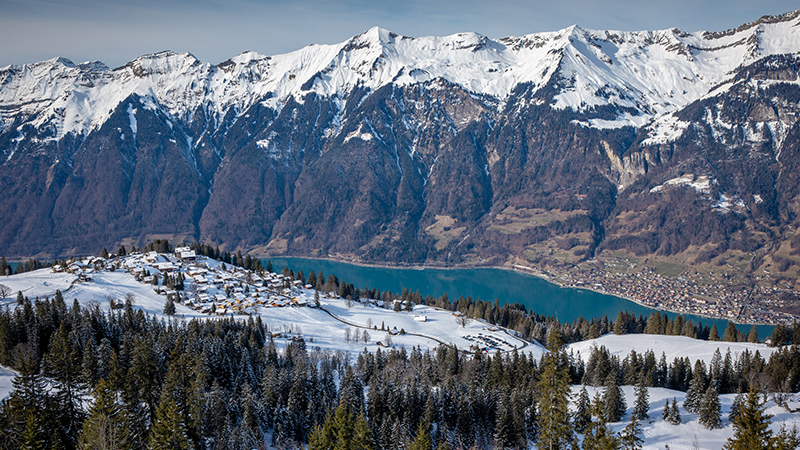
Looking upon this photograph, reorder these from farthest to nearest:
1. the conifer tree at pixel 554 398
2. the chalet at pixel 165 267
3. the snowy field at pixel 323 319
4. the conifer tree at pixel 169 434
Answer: the chalet at pixel 165 267
the snowy field at pixel 323 319
the conifer tree at pixel 169 434
the conifer tree at pixel 554 398

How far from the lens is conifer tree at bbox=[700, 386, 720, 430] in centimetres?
5069

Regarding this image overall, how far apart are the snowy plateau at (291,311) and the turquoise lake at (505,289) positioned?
1779 inches

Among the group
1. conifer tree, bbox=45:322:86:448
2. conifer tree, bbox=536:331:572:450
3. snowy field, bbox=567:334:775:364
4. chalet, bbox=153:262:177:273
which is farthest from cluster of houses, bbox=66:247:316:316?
conifer tree, bbox=536:331:572:450

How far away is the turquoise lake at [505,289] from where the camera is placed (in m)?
140

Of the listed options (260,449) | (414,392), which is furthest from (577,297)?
(260,449)

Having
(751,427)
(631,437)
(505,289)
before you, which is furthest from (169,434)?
(505,289)

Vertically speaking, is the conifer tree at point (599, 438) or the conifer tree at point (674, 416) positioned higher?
the conifer tree at point (599, 438)

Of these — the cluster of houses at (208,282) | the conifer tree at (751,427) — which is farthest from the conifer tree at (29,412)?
the cluster of houses at (208,282)

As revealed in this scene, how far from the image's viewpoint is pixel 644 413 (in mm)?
53094

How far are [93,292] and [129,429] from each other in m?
58.0

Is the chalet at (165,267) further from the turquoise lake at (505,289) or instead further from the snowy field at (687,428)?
the snowy field at (687,428)

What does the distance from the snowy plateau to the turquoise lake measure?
45199 millimetres

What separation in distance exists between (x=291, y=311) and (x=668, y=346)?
58.6m

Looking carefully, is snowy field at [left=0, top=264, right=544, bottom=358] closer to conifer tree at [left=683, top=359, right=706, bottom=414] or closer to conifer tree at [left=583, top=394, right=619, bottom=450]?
conifer tree at [left=683, top=359, right=706, bottom=414]
